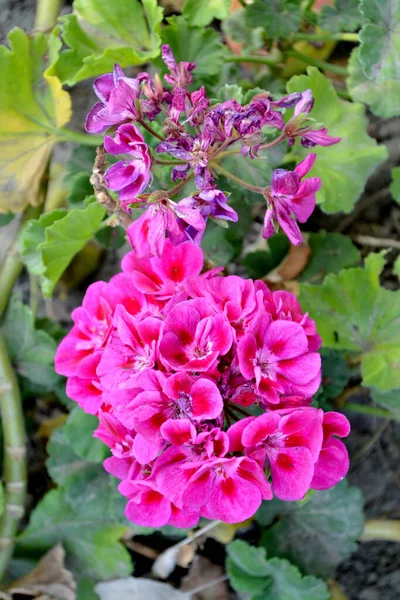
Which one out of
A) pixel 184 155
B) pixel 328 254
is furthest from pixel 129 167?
pixel 328 254

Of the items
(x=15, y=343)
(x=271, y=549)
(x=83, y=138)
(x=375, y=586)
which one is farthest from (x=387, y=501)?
(x=83, y=138)

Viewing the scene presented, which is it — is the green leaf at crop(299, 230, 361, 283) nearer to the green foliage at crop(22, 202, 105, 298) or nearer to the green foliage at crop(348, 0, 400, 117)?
the green foliage at crop(348, 0, 400, 117)

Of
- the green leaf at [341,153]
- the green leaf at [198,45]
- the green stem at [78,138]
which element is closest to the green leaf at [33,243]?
the green stem at [78,138]

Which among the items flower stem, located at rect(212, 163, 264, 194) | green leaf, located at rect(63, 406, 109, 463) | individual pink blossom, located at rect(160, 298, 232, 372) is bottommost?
green leaf, located at rect(63, 406, 109, 463)

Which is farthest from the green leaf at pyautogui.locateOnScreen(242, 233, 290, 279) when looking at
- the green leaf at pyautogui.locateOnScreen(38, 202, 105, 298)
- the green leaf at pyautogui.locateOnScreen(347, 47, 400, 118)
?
the green leaf at pyautogui.locateOnScreen(38, 202, 105, 298)

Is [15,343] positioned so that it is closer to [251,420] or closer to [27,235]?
[27,235]
